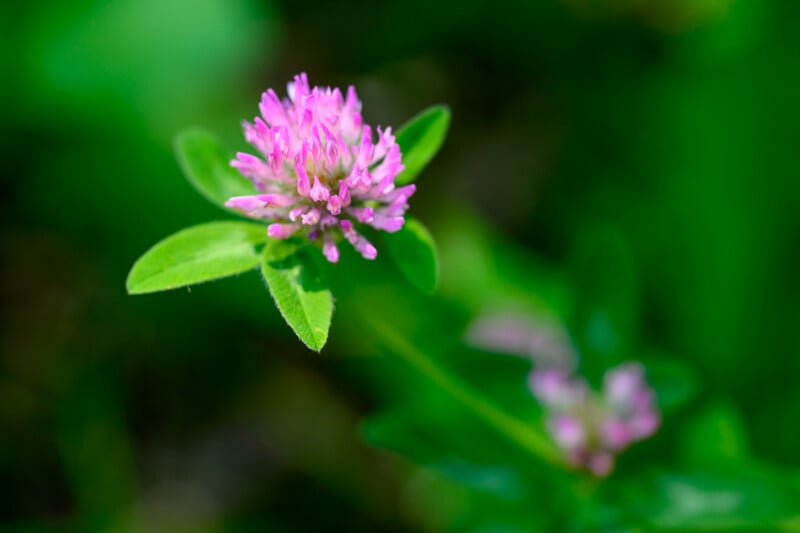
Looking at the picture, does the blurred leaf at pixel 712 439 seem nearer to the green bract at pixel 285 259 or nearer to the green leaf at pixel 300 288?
the green bract at pixel 285 259

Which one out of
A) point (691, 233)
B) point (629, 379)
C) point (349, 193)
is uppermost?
point (691, 233)

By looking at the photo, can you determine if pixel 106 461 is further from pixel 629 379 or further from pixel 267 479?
pixel 629 379

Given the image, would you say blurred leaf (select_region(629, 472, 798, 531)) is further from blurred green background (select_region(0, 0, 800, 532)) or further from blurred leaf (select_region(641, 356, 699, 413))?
blurred green background (select_region(0, 0, 800, 532))

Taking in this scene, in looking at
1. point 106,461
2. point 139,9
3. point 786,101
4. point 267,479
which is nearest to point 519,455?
point 267,479

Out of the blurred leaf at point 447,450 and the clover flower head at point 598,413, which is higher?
the clover flower head at point 598,413

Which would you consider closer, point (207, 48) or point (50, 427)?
point (50, 427)

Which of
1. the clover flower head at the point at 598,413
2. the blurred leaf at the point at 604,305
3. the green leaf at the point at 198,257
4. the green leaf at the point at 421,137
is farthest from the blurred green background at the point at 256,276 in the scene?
the green leaf at the point at 198,257

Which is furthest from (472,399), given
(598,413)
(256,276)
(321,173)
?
(256,276)
